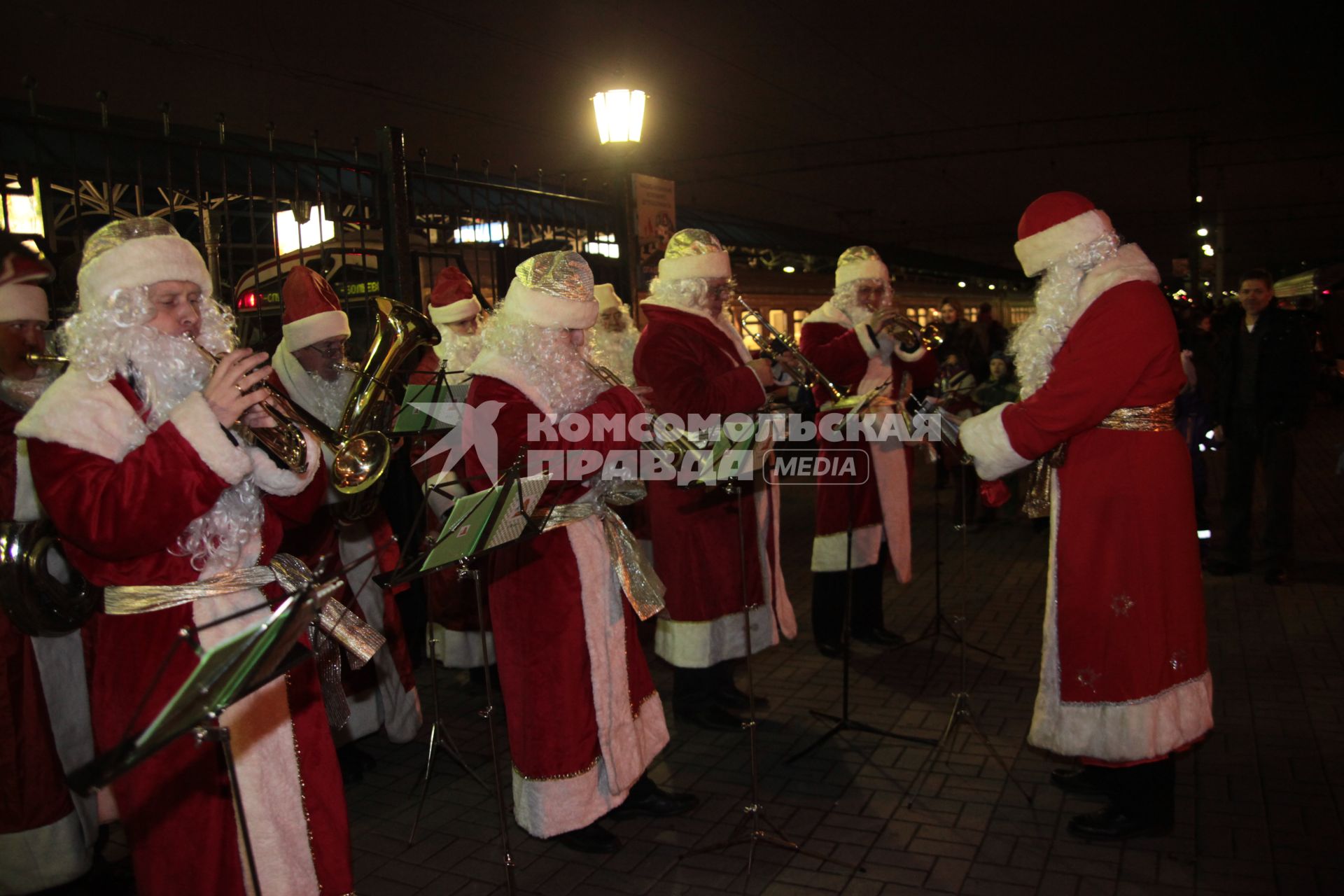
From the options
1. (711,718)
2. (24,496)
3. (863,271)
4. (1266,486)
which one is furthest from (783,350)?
(1266,486)

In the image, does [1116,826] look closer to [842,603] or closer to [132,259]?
[842,603]

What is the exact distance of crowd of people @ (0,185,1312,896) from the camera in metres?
2.49

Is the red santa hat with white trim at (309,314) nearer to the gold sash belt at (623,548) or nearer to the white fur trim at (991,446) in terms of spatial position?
the gold sash belt at (623,548)

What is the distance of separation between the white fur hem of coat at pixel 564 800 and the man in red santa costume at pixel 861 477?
8.20ft

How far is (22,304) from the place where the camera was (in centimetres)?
342

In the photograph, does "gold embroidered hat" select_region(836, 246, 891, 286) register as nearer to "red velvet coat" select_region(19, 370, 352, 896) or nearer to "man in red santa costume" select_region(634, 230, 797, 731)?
"man in red santa costume" select_region(634, 230, 797, 731)

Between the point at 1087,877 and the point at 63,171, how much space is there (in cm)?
538

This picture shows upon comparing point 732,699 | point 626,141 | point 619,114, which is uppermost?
point 619,114

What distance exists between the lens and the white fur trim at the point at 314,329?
4.47 meters

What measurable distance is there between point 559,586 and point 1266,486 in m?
6.09

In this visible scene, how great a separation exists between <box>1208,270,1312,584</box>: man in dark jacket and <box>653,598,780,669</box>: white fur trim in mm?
4532

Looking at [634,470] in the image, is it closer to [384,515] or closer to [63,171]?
[384,515]

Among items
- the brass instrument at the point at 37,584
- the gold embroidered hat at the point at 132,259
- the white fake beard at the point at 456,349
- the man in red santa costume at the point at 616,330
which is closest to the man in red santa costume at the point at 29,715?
the brass instrument at the point at 37,584

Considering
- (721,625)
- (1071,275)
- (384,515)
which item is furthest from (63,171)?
(1071,275)
